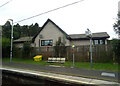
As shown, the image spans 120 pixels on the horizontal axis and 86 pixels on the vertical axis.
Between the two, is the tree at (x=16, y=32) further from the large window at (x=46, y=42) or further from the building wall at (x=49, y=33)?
the large window at (x=46, y=42)

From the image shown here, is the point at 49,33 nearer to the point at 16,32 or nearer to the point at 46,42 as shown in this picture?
the point at 46,42

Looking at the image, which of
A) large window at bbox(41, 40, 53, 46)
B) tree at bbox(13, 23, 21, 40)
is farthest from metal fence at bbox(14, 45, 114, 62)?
tree at bbox(13, 23, 21, 40)

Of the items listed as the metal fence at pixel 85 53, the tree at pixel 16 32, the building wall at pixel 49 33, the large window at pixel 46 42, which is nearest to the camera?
the metal fence at pixel 85 53

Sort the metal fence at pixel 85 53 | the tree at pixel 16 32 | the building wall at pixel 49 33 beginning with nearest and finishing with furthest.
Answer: the metal fence at pixel 85 53 → the building wall at pixel 49 33 → the tree at pixel 16 32

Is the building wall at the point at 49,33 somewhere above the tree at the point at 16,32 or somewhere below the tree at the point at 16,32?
below

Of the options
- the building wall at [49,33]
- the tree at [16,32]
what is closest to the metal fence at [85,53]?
the building wall at [49,33]

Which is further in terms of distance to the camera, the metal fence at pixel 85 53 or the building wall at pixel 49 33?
the building wall at pixel 49 33

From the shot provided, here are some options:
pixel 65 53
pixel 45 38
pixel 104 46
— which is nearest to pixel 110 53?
pixel 104 46

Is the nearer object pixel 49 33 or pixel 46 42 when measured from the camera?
pixel 49 33

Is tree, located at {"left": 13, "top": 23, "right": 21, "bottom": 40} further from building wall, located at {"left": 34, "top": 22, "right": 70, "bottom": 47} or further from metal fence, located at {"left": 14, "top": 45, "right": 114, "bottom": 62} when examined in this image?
metal fence, located at {"left": 14, "top": 45, "right": 114, "bottom": 62}

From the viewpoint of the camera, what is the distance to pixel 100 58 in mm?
10492

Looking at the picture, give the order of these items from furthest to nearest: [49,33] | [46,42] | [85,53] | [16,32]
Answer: [16,32]
[46,42]
[49,33]
[85,53]

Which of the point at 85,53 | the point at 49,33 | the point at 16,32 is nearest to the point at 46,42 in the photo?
the point at 49,33

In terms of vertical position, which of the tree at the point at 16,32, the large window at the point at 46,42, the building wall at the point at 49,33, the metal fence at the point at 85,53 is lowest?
the metal fence at the point at 85,53
